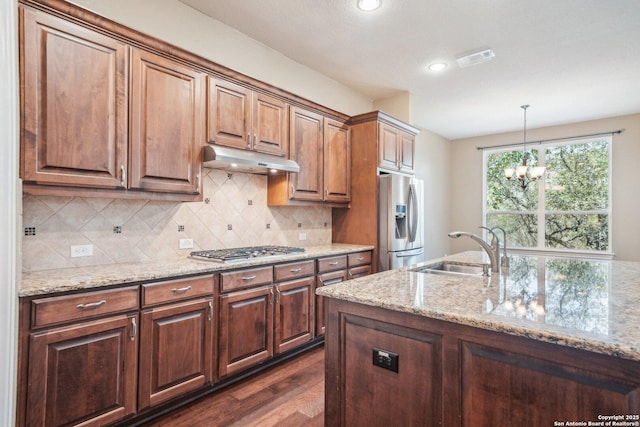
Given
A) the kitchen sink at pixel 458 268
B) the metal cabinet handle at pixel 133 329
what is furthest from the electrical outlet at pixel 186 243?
the kitchen sink at pixel 458 268

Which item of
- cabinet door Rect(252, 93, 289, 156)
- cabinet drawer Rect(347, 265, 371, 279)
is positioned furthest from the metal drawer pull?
cabinet drawer Rect(347, 265, 371, 279)

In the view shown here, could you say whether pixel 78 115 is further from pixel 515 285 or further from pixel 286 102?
pixel 515 285

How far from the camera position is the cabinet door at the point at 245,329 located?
229 cm

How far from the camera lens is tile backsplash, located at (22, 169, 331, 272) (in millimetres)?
1980

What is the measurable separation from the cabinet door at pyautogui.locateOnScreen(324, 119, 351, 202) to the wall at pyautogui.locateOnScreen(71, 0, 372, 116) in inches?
16.1

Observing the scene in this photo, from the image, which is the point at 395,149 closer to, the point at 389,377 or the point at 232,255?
the point at 232,255

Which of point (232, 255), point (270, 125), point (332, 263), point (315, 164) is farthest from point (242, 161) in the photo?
point (332, 263)

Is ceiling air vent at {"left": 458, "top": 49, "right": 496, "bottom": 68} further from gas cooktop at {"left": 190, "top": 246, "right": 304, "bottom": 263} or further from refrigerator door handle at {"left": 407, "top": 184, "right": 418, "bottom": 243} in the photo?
gas cooktop at {"left": 190, "top": 246, "right": 304, "bottom": 263}

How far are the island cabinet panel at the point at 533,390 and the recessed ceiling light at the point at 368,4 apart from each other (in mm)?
2401

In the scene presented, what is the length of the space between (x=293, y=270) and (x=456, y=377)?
1787 millimetres

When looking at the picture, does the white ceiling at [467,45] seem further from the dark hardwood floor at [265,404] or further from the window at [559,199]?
the dark hardwood floor at [265,404]

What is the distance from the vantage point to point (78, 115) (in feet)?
6.13

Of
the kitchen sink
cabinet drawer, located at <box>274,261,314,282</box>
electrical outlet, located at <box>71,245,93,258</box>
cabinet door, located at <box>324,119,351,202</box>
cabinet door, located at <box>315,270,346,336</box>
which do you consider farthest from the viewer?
cabinet door, located at <box>324,119,351,202</box>

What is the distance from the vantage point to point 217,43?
9.27 ft
